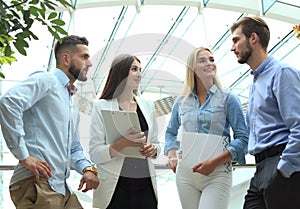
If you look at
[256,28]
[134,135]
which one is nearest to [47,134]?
[134,135]

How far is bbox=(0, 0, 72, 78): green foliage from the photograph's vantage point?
6.11ft

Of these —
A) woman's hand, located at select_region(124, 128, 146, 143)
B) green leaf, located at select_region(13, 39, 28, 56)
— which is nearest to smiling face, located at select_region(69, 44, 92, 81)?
woman's hand, located at select_region(124, 128, 146, 143)

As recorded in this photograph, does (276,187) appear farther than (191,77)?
No

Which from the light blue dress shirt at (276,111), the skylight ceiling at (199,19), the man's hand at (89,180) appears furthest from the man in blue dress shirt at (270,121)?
the skylight ceiling at (199,19)

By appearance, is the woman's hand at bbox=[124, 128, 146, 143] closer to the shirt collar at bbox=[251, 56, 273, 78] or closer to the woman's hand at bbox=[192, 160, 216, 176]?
the woman's hand at bbox=[192, 160, 216, 176]

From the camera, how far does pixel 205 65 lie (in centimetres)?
309

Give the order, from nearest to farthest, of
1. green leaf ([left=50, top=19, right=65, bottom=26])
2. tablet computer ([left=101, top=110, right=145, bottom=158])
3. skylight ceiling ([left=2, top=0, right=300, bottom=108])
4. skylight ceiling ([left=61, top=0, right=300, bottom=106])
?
green leaf ([left=50, top=19, right=65, bottom=26])
tablet computer ([left=101, top=110, right=145, bottom=158])
skylight ceiling ([left=2, top=0, right=300, bottom=108])
skylight ceiling ([left=61, top=0, right=300, bottom=106])

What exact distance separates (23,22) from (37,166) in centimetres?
82

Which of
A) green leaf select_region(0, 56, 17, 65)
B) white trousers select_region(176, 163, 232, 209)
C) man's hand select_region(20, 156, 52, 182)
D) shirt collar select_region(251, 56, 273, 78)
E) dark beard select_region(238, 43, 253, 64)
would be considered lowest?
white trousers select_region(176, 163, 232, 209)

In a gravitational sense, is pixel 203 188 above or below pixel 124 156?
below

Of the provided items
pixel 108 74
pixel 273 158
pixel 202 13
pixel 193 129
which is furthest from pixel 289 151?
pixel 202 13

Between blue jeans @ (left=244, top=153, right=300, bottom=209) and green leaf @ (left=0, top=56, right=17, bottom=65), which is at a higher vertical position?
green leaf @ (left=0, top=56, right=17, bottom=65)

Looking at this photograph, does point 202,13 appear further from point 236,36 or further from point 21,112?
point 21,112

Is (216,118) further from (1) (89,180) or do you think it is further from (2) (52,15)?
(2) (52,15)
